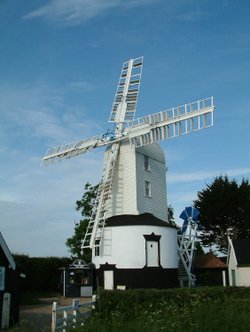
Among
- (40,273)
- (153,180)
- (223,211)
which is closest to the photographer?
(153,180)

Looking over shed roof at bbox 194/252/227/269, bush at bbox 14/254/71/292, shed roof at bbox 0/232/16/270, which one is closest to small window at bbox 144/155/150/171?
bush at bbox 14/254/71/292

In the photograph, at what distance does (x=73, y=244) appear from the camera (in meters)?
43.2

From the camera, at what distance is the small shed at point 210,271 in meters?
39.8

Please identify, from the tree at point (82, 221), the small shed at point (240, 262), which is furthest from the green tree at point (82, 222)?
the small shed at point (240, 262)

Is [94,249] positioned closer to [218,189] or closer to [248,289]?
Result: [248,289]

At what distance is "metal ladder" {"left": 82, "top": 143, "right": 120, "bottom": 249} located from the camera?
105 feet

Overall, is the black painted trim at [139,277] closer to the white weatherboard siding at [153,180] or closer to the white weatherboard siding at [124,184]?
the white weatherboard siding at [124,184]

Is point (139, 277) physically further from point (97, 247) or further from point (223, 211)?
point (223, 211)

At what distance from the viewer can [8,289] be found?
715 inches

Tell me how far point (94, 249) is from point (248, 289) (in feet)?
52.1

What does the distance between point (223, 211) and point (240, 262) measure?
51.4ft

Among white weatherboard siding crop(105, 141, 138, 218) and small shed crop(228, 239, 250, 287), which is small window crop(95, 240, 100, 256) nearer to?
white weatherboard siding crop(105, 141, 138, 218)

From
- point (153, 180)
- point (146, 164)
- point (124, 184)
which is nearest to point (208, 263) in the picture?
point (153, 180)

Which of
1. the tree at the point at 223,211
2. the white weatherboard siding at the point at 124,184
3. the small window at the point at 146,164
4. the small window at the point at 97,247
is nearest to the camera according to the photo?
the small window at the point at 97,247
